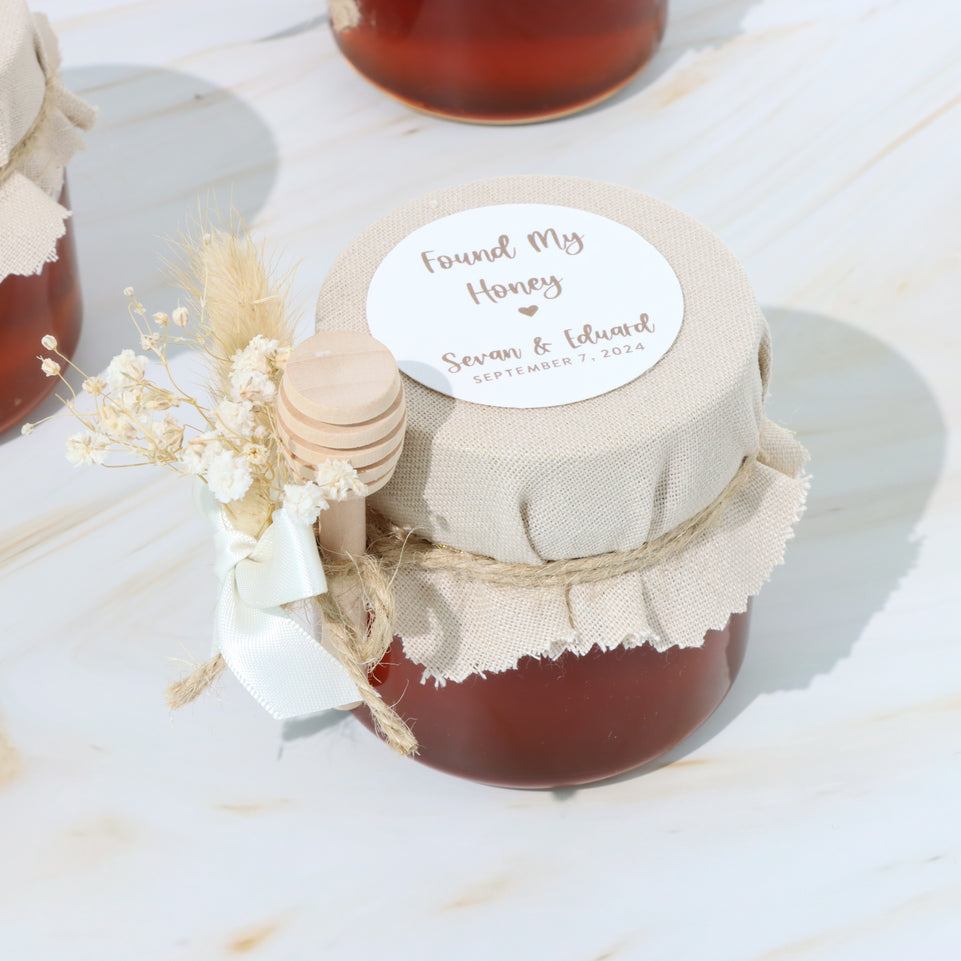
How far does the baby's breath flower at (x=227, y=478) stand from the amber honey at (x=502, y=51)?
580mm

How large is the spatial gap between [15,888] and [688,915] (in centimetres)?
38

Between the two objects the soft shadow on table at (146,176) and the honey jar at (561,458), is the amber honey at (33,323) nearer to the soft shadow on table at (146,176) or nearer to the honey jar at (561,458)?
the soft shadow on table at (146,176)

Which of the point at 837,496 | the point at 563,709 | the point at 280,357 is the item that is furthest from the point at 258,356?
the point at 837,496

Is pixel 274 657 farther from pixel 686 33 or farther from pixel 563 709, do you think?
pixel 686 33

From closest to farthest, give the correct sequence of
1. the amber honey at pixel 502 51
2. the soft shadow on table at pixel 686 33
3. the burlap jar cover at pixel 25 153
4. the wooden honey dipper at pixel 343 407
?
the wooden honey dipper at pixel 343 407, the burlap jar cover at pixel 25 153, the amber honey at pixel 502 51, the soft shadow on table at pixel 686 33

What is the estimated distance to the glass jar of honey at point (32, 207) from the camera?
2.62ft

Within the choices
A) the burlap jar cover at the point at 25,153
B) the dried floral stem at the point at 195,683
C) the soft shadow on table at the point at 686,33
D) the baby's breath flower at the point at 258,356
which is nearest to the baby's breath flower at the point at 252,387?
the baby's breath flower at the point at 258,356

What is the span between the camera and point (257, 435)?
22.8 inches

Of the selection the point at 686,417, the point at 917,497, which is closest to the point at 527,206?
the point at 686,417

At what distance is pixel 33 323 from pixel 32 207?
0.33 feet

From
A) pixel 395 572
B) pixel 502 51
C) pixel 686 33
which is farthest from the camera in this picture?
pixel 686 33

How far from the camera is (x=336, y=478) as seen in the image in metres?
0.52

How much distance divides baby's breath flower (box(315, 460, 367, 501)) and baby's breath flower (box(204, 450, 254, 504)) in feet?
0.12

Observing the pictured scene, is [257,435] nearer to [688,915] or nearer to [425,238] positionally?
[425,238]
